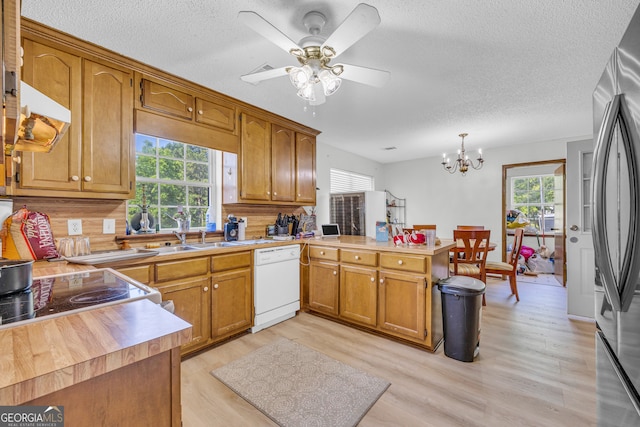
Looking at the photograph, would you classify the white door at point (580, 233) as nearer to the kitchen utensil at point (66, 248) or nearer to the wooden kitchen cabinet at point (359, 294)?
the wooden kitchen cabinet at point (359, 294)

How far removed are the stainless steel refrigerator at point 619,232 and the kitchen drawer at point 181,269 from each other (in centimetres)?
245

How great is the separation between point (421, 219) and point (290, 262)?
13.3 ft

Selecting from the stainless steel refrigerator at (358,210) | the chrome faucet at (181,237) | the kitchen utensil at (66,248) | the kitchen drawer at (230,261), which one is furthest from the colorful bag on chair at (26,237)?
the stainless steel refrigerator at (358,210)

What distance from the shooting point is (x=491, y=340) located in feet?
8.44

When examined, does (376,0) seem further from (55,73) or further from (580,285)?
(580,285)

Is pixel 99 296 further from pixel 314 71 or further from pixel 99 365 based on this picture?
pixel 314 71

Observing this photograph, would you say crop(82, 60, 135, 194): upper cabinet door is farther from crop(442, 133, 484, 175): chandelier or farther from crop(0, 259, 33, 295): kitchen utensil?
crop(442, 133, 484, 175): chandelier

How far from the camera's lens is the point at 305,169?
12.5 ft

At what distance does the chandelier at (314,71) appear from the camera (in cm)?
173

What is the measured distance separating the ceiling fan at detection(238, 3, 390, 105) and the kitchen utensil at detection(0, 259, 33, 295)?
4.78ft

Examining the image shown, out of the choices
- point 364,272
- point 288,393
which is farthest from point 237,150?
point 288,393

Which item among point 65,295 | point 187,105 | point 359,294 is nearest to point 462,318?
point 359,294

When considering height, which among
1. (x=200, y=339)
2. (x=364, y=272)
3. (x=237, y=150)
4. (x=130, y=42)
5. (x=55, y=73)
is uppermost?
(x=130, y=42)

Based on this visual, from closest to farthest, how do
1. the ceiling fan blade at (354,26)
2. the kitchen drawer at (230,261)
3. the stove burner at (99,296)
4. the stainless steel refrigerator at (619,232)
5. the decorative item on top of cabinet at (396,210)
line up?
the stainless steel refrigerator at (619,232)
the stove burner at (99,296)
the ceiling fan blade at (354,26)
the kitchen drawer at (230,261)
the decorative item on top of cabinet at (396,210)
